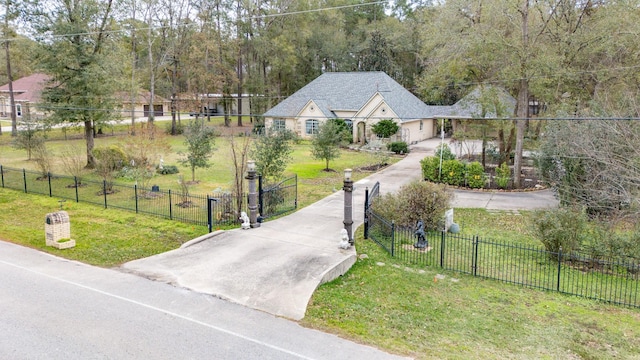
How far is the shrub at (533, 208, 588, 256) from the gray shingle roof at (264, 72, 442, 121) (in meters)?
26.7

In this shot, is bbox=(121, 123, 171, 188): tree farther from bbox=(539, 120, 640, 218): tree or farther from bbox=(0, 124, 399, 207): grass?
bbox=(539, 120, 640, 218): tree

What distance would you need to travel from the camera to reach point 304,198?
68.2 feet

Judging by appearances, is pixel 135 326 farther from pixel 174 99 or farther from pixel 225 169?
pixel 174 99

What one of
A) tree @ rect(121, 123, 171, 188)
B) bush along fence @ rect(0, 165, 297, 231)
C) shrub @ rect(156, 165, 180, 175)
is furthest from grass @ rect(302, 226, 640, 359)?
shrub @ rect(156, 165, 180, 175)

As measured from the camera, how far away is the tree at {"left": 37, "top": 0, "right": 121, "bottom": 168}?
24625 millimetres

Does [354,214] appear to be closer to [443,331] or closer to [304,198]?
[304,198]

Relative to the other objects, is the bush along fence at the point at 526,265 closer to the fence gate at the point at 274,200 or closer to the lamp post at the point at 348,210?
the lamp post at the point at 348,210

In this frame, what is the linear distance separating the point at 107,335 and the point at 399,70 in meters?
50.6

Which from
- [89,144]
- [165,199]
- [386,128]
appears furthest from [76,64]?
[386,128]

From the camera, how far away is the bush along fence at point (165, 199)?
663 inches

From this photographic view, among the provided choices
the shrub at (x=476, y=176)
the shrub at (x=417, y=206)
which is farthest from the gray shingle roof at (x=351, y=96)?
the shrub at (x=417, y=206)

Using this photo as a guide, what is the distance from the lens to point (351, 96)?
4262 centimetres

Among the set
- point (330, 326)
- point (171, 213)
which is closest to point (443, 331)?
point (330, 326)

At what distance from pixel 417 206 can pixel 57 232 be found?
11.1 metres
